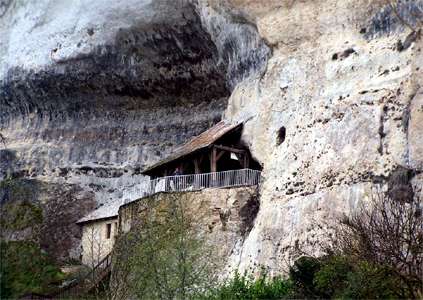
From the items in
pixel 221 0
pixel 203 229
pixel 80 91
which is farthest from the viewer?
pixel 80 91

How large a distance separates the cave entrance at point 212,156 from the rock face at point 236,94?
0.69 metres

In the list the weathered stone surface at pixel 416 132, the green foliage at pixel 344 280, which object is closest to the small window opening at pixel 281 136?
the weathered stone surface at pixel 416 132

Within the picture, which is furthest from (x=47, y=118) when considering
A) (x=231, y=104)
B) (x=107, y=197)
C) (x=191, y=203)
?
(x=191, y=203)

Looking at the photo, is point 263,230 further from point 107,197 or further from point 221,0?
point 107,197

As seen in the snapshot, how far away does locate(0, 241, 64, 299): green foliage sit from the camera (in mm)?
13383

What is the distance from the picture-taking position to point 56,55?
36.9m

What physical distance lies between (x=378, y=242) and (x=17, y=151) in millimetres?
26511

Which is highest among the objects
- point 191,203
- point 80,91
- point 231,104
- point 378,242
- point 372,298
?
point 80,91

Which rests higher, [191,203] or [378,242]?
[191,203]

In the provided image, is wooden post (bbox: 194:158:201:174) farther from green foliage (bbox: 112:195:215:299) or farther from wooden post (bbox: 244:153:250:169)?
green foliage (bbox: 112:195:215:299)

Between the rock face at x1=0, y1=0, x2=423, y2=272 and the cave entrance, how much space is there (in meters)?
0.69

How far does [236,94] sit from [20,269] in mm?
14942

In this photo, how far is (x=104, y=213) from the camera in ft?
110

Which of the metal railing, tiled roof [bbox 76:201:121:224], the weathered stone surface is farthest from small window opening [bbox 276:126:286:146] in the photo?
tiled roof [bbox 76:201:121:224]
